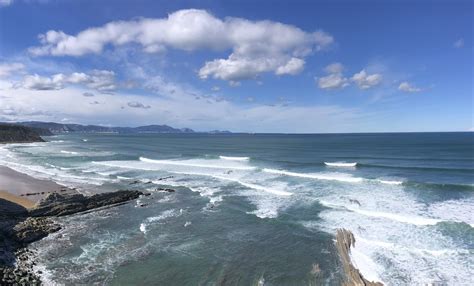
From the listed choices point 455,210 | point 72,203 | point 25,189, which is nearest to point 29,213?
point 72,203

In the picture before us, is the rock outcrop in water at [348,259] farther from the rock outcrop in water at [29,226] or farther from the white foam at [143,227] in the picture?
the rock outcrop in water at [29,226]

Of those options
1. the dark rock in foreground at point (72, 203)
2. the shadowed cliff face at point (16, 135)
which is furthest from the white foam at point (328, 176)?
the shadowed cliff face at point (16, 135)

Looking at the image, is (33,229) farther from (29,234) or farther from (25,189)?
(25,189)

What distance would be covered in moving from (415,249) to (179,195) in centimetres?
2201

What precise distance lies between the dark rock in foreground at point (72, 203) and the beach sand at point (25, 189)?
12.0 feet

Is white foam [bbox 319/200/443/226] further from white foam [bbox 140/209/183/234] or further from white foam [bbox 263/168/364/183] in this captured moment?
white foam [bbox 140/209/183/234]

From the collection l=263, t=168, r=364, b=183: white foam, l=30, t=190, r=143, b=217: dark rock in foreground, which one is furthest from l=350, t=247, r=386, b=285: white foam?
l=30, t=190, r=143, b=217: dark rock in foreground

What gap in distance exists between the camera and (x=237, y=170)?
5097 cm

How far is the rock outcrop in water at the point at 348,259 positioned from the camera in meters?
16.4

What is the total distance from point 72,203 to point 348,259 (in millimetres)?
22902

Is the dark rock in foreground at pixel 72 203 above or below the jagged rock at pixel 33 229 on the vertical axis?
above

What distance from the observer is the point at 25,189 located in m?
39.0

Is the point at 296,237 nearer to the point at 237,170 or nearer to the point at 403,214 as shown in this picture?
the point at 403,214

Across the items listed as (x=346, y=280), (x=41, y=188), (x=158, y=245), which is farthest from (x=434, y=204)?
(x=41, y=188)
